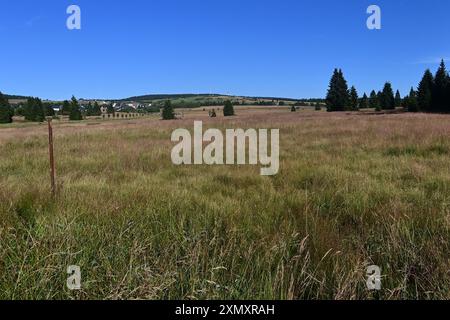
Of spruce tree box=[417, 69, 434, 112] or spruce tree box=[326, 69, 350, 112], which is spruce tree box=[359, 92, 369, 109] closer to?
spruce tree box=[326, 69, 350, 112]

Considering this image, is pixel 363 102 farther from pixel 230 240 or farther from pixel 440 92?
pixel 230 240

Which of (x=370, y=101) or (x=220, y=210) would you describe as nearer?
(x=220, y=210)

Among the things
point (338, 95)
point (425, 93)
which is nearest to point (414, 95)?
point (425, 93)

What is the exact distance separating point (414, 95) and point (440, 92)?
8684 millimetres

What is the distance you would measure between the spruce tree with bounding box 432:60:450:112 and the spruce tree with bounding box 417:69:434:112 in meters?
0.73

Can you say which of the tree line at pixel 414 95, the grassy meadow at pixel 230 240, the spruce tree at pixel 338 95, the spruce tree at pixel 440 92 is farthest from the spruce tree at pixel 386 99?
the grassy meadow at pixel 230 240

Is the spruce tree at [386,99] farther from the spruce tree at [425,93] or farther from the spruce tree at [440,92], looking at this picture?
the spruce tree at [440,92]

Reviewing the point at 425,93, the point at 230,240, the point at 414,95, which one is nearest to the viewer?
the point at 230,240

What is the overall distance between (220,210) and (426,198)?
3020 millimetres

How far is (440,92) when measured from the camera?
59938 mm

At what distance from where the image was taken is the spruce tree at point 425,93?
6184cm
